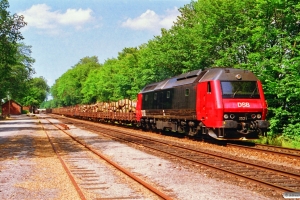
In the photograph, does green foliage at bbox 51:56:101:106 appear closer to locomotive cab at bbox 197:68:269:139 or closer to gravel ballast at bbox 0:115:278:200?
locomotive cab at bbox 197:68:269:139

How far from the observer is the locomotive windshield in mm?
18062

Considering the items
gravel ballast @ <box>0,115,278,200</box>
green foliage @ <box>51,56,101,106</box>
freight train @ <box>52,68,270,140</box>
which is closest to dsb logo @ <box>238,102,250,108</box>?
freight train @ <box>52,68,270,140</box>

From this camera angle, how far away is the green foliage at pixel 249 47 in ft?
70.3


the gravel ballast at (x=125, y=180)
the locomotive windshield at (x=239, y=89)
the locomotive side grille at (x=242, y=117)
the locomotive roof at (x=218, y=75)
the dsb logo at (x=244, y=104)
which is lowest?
the gravel ballast at (x=125, y=180)

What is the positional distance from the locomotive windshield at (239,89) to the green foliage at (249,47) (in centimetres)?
232

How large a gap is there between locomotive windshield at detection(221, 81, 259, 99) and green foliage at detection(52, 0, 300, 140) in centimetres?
232

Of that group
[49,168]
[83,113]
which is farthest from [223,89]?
[83,113]

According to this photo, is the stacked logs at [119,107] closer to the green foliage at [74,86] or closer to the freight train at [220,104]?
the freight train at [220,104]

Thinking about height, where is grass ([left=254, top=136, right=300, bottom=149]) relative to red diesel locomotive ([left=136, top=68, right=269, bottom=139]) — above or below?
below

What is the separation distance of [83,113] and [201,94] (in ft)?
159

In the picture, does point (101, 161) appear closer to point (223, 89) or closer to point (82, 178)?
point (82, 178)

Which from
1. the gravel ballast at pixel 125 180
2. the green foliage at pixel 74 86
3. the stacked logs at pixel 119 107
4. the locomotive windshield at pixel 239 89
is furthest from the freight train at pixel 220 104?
the green foliage at pixel 74 86

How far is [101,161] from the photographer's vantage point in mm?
13719

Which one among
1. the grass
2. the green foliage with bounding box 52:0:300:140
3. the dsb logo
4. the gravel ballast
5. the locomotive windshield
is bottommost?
the gravel ballast
